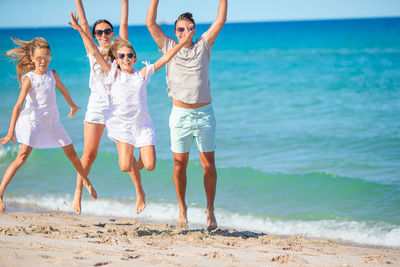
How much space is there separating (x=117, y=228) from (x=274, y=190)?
3.29 m

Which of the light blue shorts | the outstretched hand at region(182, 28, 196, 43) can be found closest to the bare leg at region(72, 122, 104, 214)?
the light blue shorts

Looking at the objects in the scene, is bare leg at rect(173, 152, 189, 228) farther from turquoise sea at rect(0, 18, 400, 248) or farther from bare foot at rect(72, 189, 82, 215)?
turquoise sea at rect(0, 18, 400, 248)

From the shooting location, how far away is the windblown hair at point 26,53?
18.1ft

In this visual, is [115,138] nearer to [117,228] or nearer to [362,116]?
[117,228]

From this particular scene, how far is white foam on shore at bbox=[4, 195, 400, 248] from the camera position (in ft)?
21.8

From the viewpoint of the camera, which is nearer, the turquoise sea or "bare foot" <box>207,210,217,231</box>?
"bare foot" <box>207,210,217,231</box>

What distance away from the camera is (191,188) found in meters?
8.79

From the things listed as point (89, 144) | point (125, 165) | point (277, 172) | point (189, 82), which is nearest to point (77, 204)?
point (89, 144)

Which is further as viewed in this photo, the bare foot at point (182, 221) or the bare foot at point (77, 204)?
the bare foot at point (182, 221)

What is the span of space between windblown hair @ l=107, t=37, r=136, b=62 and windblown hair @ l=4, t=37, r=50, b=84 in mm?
658

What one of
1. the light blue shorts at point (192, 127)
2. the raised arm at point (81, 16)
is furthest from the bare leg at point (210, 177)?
the raised arm at point (81, 16)

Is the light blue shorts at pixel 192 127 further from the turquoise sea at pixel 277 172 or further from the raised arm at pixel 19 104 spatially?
the turquoise sea at pixel 277 172

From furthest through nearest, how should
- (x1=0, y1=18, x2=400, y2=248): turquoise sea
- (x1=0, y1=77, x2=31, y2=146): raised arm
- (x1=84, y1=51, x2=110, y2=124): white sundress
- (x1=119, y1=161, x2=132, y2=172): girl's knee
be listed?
(x1=0, y1=18, x2=400, y2=248): turquoise sea → (x1=84, y1=51, x2=110, y2=124): white sundress → (x1=119, y1=161, x2=132, y2=172): girl's knee → (x1=0, y1=77, x2=31, y2=146): raised arm

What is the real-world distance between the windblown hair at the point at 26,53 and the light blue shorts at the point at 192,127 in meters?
1.58
